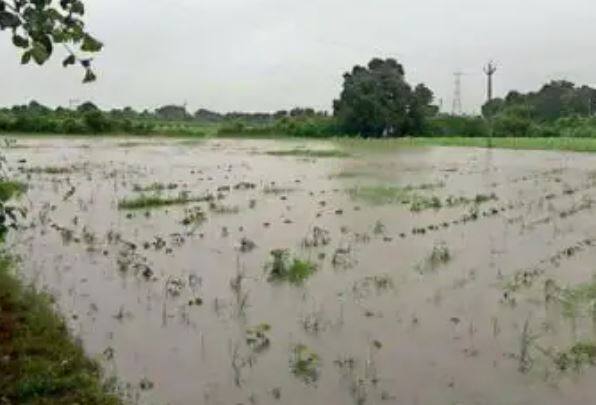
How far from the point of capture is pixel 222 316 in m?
7.62

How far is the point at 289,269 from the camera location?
31.6 ft

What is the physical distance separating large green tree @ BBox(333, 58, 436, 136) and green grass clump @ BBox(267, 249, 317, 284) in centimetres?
4584

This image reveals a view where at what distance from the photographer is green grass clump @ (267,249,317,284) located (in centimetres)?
930

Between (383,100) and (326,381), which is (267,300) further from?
(383,100)

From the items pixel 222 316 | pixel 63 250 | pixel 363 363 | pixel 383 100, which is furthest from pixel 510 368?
pixel 383 100

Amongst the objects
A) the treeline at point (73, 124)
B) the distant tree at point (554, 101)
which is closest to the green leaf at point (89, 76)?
the treeline at point (73, 124)

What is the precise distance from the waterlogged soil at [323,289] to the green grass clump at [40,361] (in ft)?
1.05

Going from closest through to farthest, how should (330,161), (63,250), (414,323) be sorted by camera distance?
(414,323) < (63,250) < (330,161)

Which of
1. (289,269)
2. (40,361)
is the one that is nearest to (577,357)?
(289,269)

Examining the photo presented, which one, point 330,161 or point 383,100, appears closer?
point 330,161

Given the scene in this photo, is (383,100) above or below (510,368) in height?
above

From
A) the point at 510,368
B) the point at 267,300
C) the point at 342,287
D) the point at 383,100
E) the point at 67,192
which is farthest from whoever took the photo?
the point at 383,100

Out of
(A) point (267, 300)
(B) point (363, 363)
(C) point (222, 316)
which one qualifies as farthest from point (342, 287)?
(B) point (363, 363)

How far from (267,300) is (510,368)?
2.90 meters
